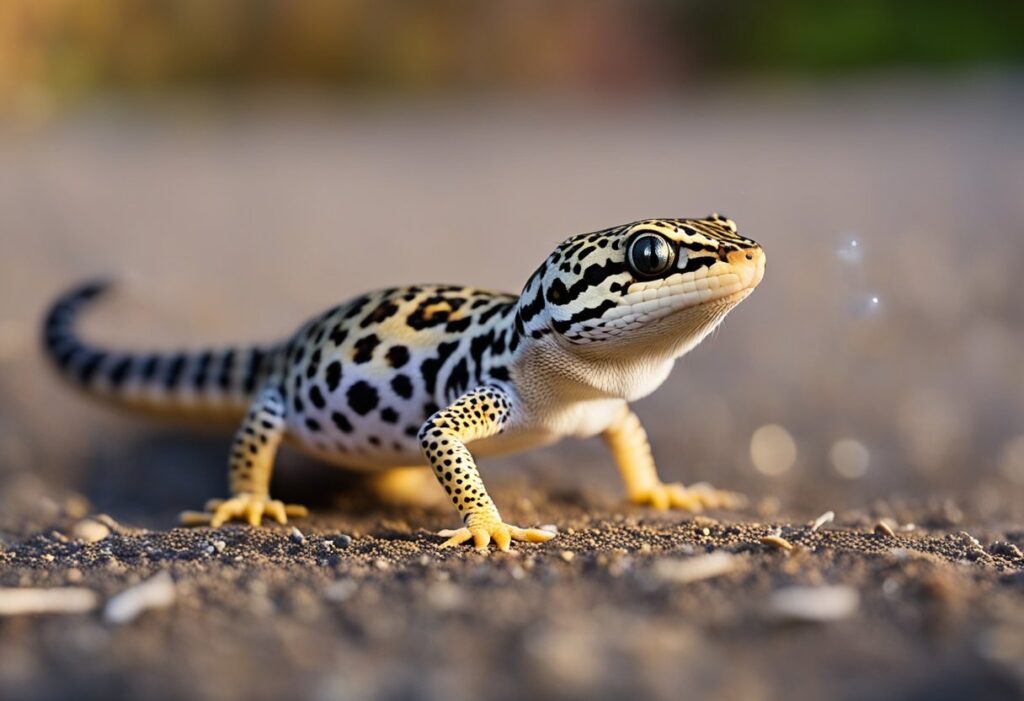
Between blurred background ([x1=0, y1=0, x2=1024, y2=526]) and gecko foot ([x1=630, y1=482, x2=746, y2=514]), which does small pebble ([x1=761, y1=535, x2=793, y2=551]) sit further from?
blurred background ([x1=0, y1=0, x2=1024, y2=526])

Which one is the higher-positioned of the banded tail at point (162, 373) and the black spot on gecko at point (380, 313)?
the black spot on gecko at point (380, 313)

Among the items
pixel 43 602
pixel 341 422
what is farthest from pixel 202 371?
pixel 43 602

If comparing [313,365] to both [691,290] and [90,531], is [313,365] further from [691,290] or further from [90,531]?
[691,290]

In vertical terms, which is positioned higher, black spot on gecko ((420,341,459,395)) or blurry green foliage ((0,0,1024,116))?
blurry green foliage ((0,0,1024,116))

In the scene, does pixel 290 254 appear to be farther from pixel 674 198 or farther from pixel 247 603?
pixel 247 603

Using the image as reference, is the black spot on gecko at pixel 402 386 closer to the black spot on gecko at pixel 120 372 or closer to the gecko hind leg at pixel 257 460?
the gecko hind leg at pixel 257 460

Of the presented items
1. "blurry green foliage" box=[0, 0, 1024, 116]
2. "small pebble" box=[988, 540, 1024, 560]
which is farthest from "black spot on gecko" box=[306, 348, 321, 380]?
"blurry green foliage" box=[0, 0, 1024, 116]

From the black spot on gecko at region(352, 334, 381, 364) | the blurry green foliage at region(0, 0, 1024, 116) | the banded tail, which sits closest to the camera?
the black spot on gecko at region(352, 334, 381, 364)

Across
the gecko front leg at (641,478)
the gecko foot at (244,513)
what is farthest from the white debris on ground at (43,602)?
the gecko front leg at (641,478)

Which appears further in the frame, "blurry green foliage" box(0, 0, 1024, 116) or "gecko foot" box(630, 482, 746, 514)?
"blurry green foliage" box(0, 0, 1024, 116)
